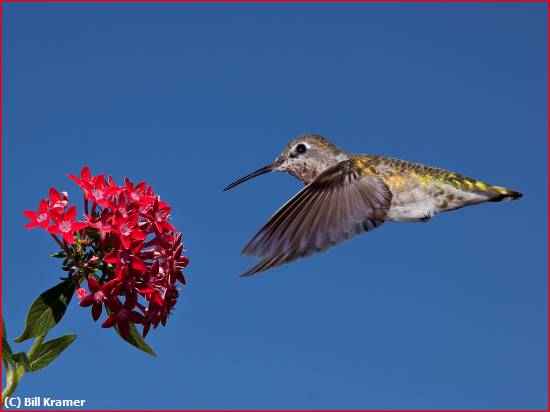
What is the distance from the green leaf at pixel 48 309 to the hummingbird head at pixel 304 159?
66.8 inches

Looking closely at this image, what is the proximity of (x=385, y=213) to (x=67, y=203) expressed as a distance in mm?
1824

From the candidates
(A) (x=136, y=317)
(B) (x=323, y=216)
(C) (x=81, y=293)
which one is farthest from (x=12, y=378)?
(B) (x=323, y=216)

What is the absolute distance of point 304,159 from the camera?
14.2 feet

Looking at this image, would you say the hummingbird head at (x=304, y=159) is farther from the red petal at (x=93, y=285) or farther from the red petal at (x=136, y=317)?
the red petal at (x=93, y=285)

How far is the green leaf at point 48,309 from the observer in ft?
9.21

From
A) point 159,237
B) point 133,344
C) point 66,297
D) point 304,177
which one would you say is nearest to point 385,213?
point 304,177

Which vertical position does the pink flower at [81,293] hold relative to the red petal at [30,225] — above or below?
below

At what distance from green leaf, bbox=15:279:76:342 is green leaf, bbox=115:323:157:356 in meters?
0.33

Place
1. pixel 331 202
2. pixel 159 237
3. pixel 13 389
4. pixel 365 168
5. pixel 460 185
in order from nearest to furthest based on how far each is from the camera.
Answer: pixel 13 389 < pixel 159 237 < pixel 331 202 < pixel 365 168 < pixel 460 185

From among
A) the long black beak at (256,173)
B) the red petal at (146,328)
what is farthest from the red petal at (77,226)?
the long black beak at (256,173)

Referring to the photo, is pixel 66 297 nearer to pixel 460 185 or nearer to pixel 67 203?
pixel 67 203

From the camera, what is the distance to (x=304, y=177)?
4.34 metres

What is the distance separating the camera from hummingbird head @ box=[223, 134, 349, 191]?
4.32 metres

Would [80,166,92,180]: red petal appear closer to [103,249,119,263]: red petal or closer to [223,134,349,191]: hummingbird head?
[103,249,119,263]: red petal
